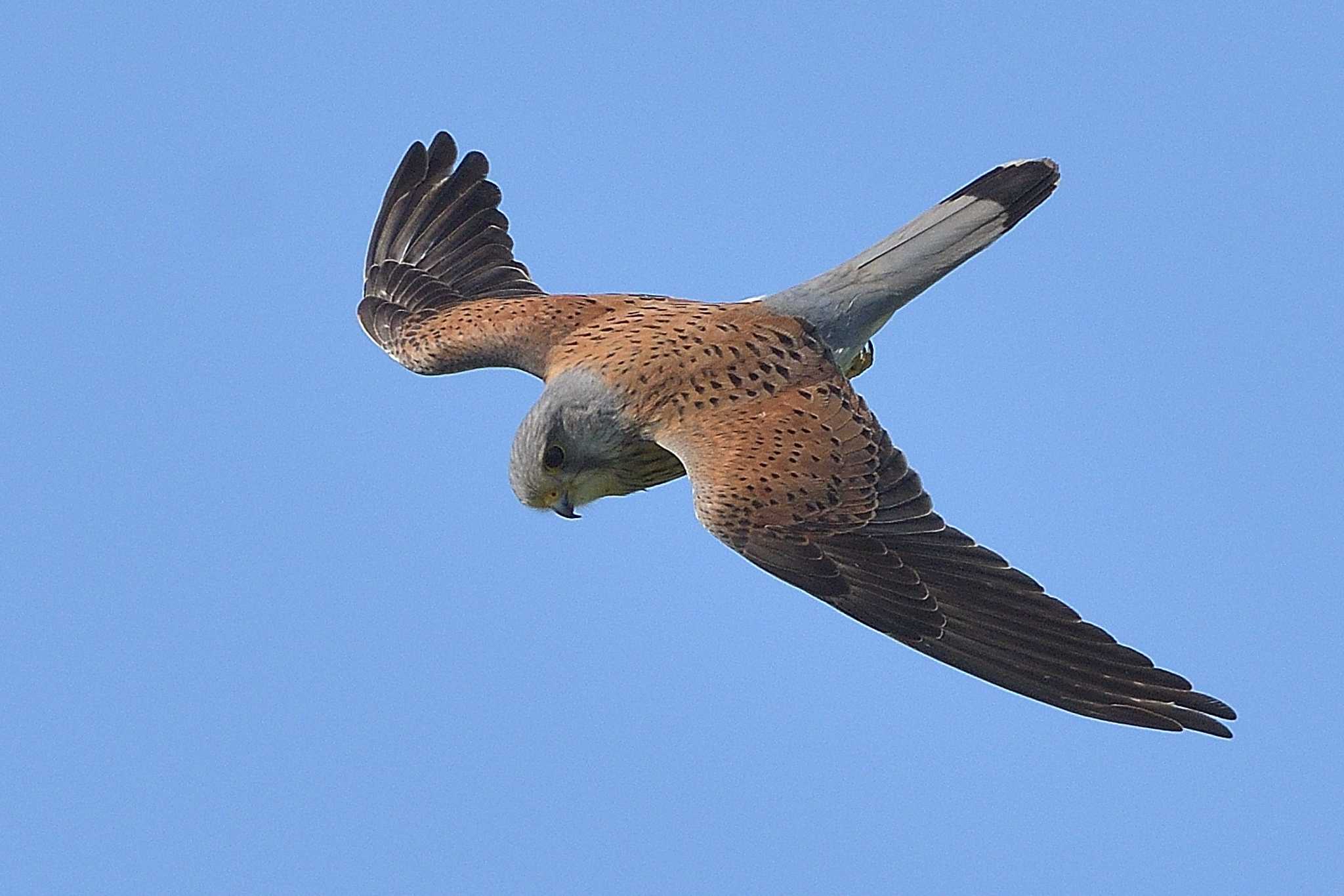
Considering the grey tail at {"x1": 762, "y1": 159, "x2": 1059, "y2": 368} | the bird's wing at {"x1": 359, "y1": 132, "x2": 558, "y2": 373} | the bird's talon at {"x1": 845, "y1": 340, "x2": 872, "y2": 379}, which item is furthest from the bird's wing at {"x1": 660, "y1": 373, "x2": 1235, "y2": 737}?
the bird's wing at {"x1": 359, "y1": 132, "x2": 558, "y2": 373}

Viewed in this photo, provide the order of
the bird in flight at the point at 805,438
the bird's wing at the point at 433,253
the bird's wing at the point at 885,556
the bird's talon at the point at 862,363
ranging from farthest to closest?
the bird's wing at the point at 433,253 < the bird's talon at the point at 862,363 < the bird in flight at the point at 805,438 < the bird's wing at the point at 885,556

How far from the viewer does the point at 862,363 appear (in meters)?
8.99

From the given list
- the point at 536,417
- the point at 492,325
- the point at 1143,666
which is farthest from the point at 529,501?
the point at 1143,666

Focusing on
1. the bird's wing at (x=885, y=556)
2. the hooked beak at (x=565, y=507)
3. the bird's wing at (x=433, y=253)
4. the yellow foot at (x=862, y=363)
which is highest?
the bird's wing at (x=433, y=253)

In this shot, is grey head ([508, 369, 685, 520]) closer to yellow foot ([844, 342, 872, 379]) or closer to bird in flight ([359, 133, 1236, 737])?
bird in flight ([359, 133, 1236, 737])

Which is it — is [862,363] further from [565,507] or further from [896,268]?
[565,507]

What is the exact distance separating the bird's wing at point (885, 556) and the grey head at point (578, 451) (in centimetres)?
28

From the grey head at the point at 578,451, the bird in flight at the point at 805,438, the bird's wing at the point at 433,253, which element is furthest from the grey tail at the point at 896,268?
the bird's wing at the point at 433,253

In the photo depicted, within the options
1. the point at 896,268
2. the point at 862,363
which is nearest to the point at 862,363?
the point at 862,363

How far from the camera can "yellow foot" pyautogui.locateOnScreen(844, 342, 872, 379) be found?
8945 millimetres

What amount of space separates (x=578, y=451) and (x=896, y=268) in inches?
58.3

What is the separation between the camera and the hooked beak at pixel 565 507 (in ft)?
26.7

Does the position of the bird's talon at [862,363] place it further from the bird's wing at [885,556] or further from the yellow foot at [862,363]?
the bird's wing at [885,556]

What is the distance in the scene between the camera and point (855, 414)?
7.65m
